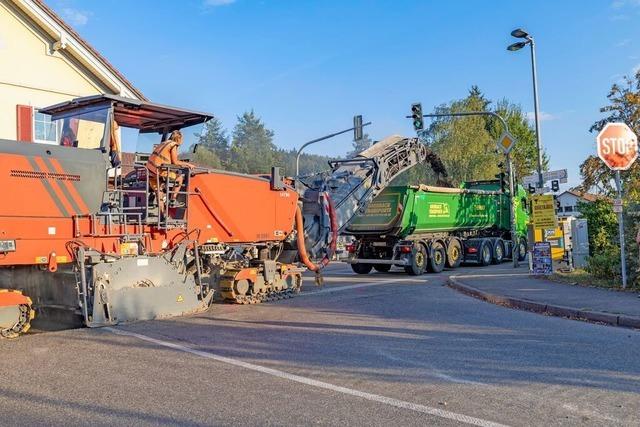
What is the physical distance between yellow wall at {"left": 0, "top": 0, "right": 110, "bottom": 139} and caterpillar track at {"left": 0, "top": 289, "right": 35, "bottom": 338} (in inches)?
411

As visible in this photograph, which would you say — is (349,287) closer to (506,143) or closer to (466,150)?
(506,143)

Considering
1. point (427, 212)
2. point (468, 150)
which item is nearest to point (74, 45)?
point (427, 212)

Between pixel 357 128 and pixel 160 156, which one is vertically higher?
pixel 357 128

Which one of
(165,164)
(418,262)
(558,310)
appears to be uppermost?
(165,164)

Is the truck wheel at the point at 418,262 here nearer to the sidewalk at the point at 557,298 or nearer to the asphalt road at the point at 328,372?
the sidewalk at the point at 557,298

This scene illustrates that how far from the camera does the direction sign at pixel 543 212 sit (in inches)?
649

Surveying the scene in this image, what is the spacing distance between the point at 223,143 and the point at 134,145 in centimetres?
7622

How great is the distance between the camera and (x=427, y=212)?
1977cm

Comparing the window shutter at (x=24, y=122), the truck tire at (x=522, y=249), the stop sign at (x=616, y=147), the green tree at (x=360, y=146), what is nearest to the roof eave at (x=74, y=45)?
the window shutter at (x=24, y=122)

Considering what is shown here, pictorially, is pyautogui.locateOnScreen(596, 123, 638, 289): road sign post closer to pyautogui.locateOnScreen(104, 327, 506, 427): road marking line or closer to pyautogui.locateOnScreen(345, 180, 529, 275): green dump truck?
pyautogui.locateOnScreen(345, 180, 529, 275): green dump truck

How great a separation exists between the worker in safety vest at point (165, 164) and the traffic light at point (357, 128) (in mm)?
19222

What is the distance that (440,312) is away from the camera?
1066 cm

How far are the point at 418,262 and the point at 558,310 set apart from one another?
8832 mm

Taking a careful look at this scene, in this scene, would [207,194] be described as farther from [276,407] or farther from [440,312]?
[276,407]
